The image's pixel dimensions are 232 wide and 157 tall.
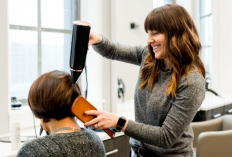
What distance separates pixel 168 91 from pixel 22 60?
1645 millimetres

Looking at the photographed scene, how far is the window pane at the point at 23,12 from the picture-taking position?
2629mm

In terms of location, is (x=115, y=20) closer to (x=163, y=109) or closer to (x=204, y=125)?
(x=204, y=125)

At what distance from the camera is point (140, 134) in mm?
1408

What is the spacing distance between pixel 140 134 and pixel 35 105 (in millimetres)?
474

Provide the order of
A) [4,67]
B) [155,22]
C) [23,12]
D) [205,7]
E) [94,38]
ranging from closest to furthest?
[155,22] → [94,38] → [4,67] → [23,12] → [205,7]

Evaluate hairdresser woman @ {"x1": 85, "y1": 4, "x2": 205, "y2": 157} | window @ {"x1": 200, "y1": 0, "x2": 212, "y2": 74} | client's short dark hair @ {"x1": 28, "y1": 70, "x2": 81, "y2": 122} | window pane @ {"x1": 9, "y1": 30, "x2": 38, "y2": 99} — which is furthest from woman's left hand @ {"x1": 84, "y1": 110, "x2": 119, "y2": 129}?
window @ {"x1": 200, "y1": 0, "x2": 212, "y2": 74}

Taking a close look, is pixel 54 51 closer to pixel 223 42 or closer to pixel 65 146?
pixel 65 146

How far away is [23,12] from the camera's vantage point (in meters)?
2.69

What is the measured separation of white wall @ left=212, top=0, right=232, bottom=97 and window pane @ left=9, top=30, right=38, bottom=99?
2712 mm

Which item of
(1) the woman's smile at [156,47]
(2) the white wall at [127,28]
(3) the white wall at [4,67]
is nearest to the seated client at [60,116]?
(1) the woman's smile at [156,47]

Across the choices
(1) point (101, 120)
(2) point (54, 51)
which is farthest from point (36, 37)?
(1) point (101, 120)

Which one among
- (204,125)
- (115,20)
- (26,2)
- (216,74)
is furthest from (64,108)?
(216,74)

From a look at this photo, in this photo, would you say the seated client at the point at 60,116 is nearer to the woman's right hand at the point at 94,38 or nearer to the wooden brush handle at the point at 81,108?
the wooden brush handle at the point at 81,108

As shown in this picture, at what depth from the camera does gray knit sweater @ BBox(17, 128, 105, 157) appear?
1215mm
